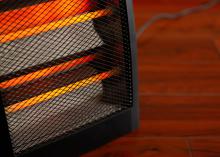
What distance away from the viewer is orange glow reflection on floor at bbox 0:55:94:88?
Result: 0.64 meters

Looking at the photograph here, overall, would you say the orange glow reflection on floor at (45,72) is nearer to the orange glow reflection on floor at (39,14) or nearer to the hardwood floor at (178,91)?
the orange glow reflection on floor at (39,14)

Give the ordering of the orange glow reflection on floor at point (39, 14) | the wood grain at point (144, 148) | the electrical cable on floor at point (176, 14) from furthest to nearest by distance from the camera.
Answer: the electrical cable on floor at point (176, 14) → the wood grain at point (144, 148) → the orange glow reflection on floor at point (39, 14)

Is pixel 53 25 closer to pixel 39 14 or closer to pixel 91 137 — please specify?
pixel 39 14

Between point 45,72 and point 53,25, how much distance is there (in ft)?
0.27

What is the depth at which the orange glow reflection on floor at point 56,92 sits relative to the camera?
657mm

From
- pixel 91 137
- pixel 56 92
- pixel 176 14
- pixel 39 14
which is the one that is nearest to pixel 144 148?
pixel 91 137

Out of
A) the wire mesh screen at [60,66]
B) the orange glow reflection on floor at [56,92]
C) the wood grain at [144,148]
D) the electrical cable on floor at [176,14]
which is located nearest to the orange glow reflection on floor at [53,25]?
the wire mesh screen at [60,66]

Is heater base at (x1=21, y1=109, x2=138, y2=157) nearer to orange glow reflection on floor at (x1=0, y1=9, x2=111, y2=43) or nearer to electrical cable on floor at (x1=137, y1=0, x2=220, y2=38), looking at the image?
orange glow reflection on floor at (x1=0, y1=9, x2=111, y2=43)

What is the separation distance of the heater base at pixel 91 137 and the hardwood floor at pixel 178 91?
0.02 meters

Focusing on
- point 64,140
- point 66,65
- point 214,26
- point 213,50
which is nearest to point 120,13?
point 66,65

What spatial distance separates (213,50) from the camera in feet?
3.86

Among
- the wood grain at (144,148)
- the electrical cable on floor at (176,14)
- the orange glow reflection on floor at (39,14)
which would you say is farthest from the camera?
the electrical cable on floor at (176,14)

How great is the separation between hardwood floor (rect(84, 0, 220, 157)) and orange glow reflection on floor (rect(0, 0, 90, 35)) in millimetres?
277

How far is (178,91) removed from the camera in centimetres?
95
